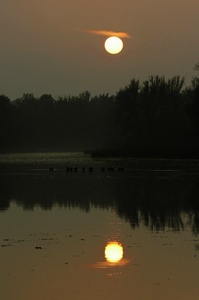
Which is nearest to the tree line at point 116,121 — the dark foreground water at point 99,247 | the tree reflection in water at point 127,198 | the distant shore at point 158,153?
the distant shore at point 158,153

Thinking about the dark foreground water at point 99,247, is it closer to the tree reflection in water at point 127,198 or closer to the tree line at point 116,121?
the tree reflection in water at point 127,198

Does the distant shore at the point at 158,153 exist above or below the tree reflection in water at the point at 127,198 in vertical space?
above

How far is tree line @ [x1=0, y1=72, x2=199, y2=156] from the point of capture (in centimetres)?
8156

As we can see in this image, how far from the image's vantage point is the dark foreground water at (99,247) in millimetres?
11430

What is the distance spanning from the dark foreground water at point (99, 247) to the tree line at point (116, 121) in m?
46.5

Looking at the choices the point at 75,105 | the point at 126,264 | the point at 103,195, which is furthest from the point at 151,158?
the point at 75,105

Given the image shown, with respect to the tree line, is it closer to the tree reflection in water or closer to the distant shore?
the distant shore

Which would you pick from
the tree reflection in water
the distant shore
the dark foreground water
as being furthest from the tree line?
the dark foreground water

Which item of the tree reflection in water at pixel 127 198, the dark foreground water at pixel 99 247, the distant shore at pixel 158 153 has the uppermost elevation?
the distant shore at pixel 158 153

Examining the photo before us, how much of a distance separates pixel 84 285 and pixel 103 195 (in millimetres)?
17000

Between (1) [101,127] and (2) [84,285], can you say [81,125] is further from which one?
(2) [84,285]

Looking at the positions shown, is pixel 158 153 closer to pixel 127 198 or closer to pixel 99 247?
pixel 127 198

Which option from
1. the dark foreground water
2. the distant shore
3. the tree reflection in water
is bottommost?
the dark foreground water

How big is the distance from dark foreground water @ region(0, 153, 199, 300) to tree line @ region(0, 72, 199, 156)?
4653 cm
